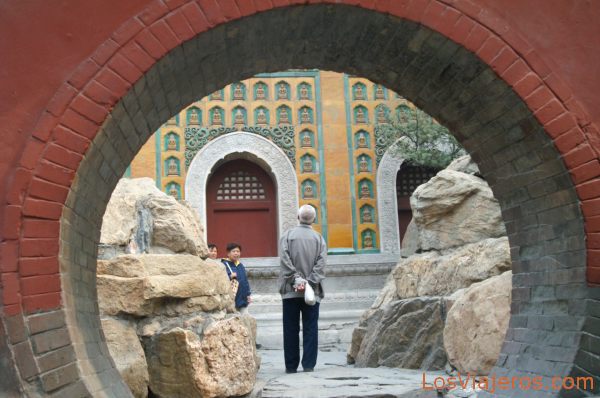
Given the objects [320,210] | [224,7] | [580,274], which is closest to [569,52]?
[580,274]

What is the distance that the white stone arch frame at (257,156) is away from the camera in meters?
14.1

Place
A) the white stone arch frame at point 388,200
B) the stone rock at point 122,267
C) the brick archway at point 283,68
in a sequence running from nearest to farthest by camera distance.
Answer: the brick archway at point 283,68, the stone rock at point 122,267, the white stone arch frame at point 388,200

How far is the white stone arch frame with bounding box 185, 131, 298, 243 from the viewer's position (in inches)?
556

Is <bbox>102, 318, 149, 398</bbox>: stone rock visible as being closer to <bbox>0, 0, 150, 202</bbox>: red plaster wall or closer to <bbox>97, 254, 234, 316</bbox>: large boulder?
<bbox>97, 254, 234, 316</bbox>: large boulder

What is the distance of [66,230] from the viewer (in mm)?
3822

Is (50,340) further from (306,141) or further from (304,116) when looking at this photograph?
(304,116)

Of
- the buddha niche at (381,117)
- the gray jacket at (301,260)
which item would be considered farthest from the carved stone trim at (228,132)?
the gray jacket at (301,260)

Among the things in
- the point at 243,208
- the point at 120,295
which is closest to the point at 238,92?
the point at 243,208

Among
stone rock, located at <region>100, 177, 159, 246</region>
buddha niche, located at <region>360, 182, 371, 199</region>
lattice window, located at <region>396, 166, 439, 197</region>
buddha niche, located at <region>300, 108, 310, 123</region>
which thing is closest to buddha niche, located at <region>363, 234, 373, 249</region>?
buddha niche, located at <region>360, 182, 371, 199</region>

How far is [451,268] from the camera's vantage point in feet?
22.9

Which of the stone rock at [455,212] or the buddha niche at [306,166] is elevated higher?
the buddha niche at [306,166]

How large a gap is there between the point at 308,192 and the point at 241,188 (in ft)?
4.79

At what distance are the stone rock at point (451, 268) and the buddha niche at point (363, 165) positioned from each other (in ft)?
22.2

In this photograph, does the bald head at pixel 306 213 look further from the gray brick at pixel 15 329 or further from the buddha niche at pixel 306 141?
the buddha niche at pixel 306 141
